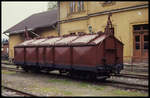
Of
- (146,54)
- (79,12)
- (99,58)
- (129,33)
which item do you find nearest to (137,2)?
(129,33)

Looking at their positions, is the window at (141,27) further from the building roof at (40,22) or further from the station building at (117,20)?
the building roof at (40,22)

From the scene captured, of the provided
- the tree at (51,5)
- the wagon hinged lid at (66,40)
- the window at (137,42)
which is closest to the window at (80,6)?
the window at (137,42)

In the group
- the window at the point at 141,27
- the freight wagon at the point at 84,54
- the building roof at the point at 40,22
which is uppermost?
the building roof at the point at 40,22

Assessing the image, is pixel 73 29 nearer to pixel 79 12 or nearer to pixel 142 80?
pixel 79 12

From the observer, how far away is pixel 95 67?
12.1 m

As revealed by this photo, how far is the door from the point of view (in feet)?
61.9

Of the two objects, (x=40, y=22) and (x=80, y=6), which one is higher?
(x=80, y=6)

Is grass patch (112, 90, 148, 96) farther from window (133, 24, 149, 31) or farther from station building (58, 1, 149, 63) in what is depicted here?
window (133, 24, 149, 31)

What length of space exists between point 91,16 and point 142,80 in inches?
418

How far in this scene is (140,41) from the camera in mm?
19219

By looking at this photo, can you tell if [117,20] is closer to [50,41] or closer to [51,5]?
[50,41]

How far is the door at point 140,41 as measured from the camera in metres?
18.9

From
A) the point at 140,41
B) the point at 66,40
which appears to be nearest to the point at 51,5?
the point at 140,41

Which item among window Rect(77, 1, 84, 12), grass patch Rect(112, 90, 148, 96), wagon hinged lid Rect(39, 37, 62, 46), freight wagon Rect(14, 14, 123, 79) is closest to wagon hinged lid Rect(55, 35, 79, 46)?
freight wagon Rect(14, 14, 123, 79)
